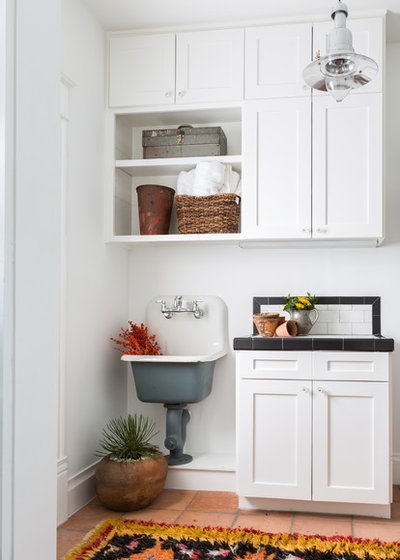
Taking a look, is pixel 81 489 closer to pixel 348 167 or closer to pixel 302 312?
pixel 302 312

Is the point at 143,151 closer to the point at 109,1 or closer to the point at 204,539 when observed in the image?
the point at 109,1

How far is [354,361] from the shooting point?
2953 millimetres

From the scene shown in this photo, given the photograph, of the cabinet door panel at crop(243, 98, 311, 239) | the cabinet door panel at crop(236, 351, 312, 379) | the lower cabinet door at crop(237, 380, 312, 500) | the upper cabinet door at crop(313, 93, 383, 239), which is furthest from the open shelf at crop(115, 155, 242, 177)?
the lower cabinet door at crop(237, 380, 312, 500)

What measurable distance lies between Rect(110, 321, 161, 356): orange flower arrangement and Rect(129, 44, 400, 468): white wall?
0.22m

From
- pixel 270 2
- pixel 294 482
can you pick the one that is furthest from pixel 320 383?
pixel 270 2

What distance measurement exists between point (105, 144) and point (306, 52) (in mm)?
1290

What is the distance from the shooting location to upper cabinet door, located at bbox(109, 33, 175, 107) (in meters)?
3.37

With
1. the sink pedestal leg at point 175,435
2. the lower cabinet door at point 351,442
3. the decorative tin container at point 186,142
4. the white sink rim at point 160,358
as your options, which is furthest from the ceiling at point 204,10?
the sink pedestal leg at point 175,435

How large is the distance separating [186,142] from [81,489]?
208 centimetres

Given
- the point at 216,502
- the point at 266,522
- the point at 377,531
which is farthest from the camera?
the point at 216,502

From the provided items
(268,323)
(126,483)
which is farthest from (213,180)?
(126,483)

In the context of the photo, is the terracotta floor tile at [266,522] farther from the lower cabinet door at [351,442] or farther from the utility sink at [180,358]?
the utility sink at [180,358]

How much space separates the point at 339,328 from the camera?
3.52 meters

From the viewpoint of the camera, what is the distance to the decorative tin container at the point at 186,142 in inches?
136
